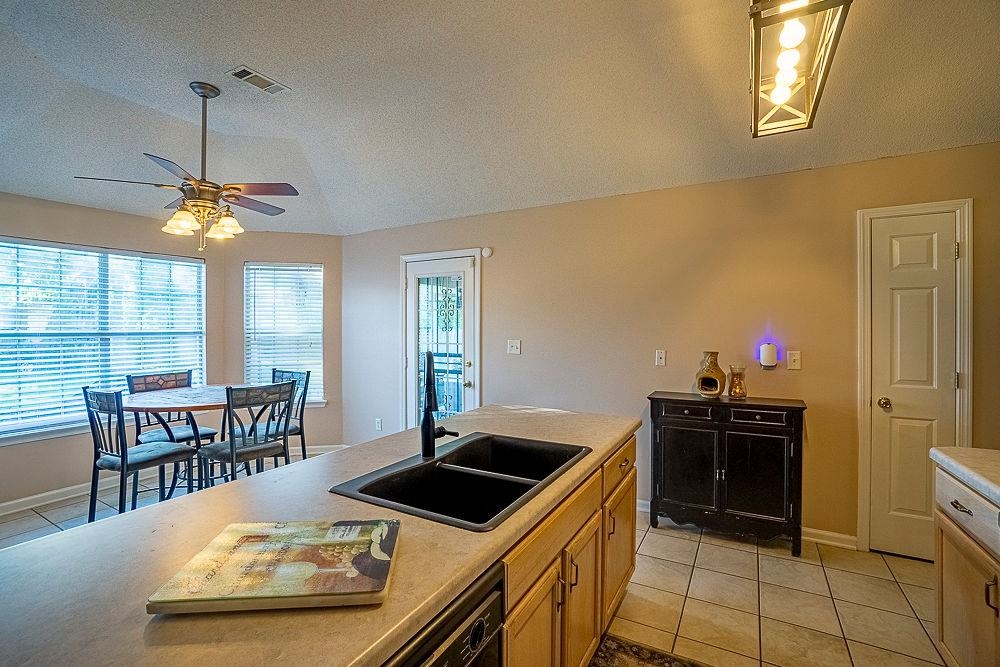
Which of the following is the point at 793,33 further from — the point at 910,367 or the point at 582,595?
the point at 910,367

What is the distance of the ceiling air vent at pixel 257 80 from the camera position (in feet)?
8.95

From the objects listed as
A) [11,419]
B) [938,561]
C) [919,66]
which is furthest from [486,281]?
[11,419]

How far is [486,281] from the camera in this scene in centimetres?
422

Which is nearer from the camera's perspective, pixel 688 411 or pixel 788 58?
pixel 788 58

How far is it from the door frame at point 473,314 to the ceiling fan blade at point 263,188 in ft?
5.94

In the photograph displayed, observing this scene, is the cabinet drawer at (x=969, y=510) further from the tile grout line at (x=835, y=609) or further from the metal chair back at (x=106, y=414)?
the metal chair back at (x=106, y=414)

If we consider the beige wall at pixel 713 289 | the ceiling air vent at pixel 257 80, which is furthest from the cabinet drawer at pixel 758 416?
the ceiling air vent at pixel 257 80

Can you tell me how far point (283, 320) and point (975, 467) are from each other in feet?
17.5

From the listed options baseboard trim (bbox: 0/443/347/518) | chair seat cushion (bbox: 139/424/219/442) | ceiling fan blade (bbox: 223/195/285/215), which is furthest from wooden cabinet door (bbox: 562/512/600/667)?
baseboard trim (bbox: 0/443/347/518)

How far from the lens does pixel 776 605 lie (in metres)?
2.33

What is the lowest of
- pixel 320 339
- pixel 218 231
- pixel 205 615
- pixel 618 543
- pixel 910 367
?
pixel 618 543

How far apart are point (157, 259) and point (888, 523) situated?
6.28m

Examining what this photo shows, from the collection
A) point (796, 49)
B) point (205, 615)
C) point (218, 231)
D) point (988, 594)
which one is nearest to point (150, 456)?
point (218, 231)

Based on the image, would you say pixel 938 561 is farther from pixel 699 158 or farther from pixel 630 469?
pixel 699 158
